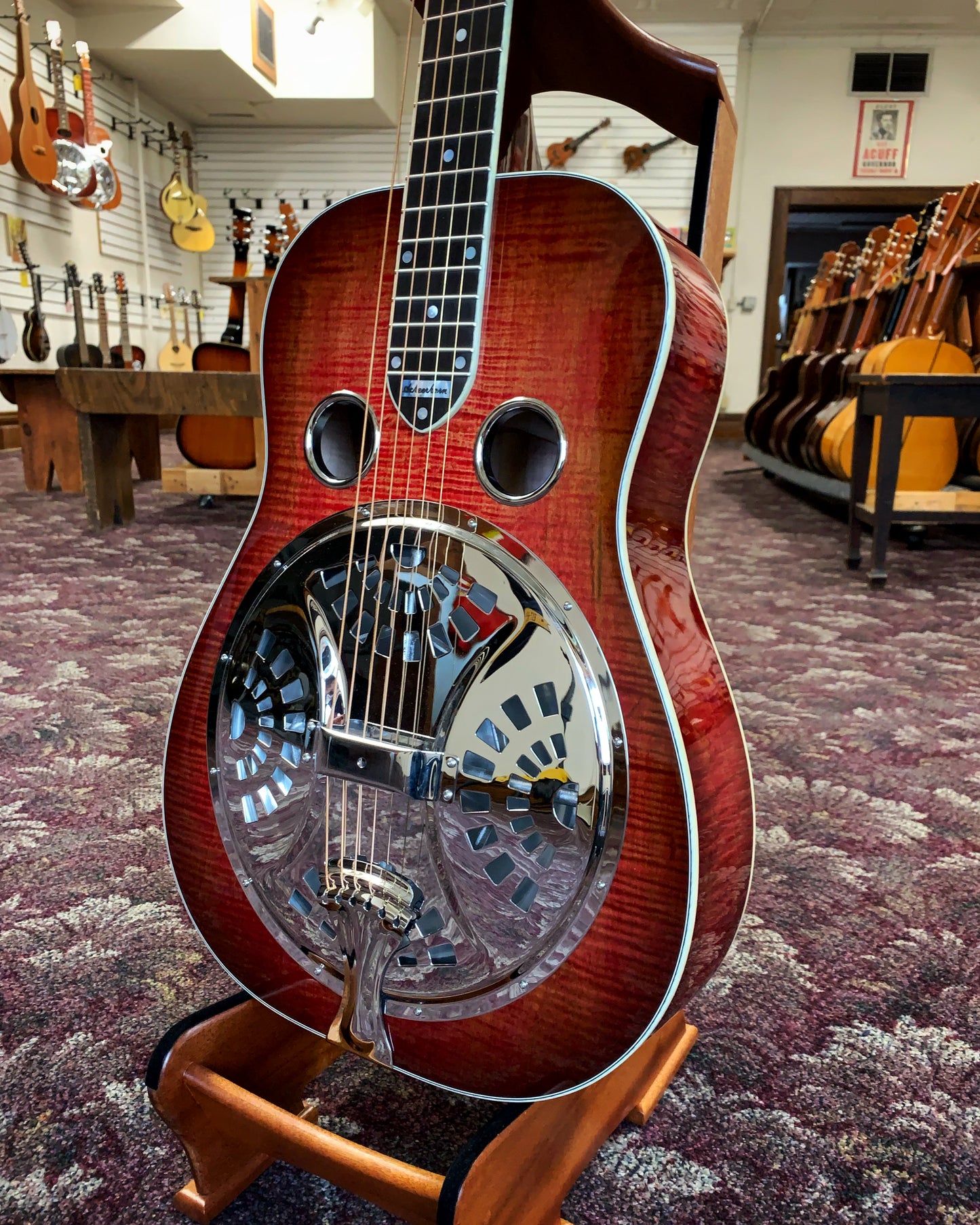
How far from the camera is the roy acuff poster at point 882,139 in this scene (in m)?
6.72

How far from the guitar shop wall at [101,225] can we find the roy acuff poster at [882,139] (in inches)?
210

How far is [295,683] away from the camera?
0.56 metres

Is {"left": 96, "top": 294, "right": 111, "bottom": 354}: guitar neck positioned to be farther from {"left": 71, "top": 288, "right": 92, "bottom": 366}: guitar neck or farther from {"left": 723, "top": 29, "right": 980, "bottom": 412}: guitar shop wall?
{"left": 723, "top": 29, "right": 980, "bottom": 412}: guitar shop wall

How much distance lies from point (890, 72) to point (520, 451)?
7.81m

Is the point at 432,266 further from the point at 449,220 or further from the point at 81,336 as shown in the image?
the point at 81,336

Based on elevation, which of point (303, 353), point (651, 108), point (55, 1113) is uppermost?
point (651, 108)

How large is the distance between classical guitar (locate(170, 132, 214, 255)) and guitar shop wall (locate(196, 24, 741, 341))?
294 millimetres

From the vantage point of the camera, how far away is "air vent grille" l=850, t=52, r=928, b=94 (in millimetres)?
6582

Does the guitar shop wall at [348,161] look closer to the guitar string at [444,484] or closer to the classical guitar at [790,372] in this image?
the classical guitar at [790,372]

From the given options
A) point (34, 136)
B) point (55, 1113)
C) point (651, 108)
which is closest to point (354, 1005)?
point (55, 1113)

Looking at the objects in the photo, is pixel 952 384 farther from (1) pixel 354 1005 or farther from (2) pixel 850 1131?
(1) pixel 354 1005

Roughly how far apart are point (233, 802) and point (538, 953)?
0.22 m

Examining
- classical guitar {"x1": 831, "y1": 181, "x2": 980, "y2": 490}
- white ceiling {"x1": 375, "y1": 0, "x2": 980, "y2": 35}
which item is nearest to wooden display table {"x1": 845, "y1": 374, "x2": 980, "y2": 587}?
classical guitar {"x1": 831, "y1": 181, "x2": 980, "y2": 490}

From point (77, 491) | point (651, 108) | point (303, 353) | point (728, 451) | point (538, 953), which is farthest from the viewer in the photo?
point (728, 451)
